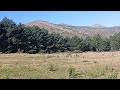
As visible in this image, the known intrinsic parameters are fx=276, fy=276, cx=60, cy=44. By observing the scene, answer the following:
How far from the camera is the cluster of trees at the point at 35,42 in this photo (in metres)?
50.5

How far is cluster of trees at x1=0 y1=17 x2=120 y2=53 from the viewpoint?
50.5 metres

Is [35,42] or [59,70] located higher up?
[35,42]

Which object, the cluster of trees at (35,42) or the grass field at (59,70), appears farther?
the cluster of trees at (35,42)

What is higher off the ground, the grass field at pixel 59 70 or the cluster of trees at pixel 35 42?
the cluster of trees at pixel 35 42

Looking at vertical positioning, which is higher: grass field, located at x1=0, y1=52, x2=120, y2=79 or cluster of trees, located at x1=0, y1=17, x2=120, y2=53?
cluster of trees, located at x1=0, y1=17, x2=120, y2=53

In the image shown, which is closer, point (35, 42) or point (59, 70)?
point (59, 70)

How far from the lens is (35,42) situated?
53.2 m

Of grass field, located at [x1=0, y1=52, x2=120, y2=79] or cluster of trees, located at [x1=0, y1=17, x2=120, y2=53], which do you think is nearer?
grass field, located at [x1=0, y1=52, x2=120, y2=79]
